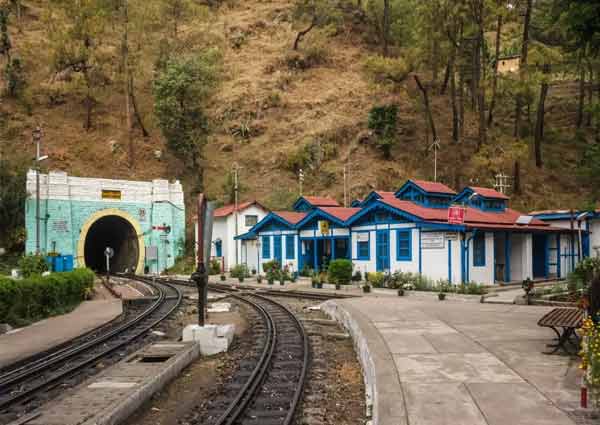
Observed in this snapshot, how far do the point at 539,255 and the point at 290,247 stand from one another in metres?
14.8

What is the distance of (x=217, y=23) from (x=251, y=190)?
47.6 m

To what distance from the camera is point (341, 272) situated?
28812 millimetres

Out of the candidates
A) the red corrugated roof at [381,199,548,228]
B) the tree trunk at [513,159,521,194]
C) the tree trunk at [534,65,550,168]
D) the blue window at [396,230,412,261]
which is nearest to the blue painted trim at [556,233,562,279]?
the red corrugated roof at [381,199,548,228]

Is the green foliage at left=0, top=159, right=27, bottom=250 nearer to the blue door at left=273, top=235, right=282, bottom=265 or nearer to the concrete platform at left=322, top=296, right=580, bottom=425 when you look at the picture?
the blue door at left=273, top=235, right=282, bottom=265

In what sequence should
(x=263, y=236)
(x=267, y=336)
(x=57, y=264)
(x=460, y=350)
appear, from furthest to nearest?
(x=263, y=236)
(x=57, y=264)
(x=267, y=336)
(x=460, y=350)

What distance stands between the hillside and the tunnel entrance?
6.81m

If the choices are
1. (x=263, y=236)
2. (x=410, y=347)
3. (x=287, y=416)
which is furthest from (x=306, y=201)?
(x=287, y=416)

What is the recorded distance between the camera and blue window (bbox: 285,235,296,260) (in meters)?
36.0

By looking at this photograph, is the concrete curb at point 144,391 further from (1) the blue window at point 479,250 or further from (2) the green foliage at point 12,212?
(2) the green foliage at point 12,212

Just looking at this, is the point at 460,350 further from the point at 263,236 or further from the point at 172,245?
the point at 172,245

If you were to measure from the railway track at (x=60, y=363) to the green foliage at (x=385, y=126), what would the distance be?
35598mm

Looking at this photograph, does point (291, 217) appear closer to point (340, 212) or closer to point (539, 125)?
point (340, 212)

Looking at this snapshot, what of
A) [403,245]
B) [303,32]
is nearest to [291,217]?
[403,245]

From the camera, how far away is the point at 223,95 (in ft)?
223
